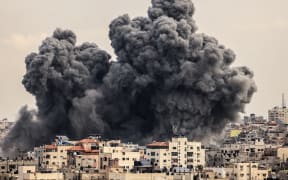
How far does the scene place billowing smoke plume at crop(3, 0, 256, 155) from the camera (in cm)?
10875

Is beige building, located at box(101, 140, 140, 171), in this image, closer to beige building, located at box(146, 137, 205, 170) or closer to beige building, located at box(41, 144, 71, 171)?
beige building, located at box(146, 137, 205, 170)

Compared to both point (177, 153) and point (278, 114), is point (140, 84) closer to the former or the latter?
point (177, 153)

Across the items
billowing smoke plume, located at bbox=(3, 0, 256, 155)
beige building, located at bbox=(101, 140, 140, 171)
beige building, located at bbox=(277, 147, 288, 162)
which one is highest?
billowing smoke plume, located at bbox=(3, 0, 256, 155)

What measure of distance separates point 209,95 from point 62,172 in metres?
27.1

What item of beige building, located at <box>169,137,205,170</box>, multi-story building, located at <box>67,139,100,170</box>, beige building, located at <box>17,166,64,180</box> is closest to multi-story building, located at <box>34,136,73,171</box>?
multi-story building, located at <box>67,139,100,170</box>

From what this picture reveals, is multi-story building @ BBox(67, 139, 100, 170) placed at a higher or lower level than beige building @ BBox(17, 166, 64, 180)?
higher

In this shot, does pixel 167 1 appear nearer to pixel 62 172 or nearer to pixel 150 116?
pixel 150 116

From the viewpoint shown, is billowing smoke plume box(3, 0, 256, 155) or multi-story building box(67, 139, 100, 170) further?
billowing smoke plume box(3, 0, 256, 155)

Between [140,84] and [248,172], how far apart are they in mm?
23992

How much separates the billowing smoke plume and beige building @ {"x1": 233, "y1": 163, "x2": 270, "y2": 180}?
18.1 meters

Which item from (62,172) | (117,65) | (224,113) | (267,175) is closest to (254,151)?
(224,113)

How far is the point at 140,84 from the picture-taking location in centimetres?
11025

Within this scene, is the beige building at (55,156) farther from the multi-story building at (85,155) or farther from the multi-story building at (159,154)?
the multi-story building at (159,154)

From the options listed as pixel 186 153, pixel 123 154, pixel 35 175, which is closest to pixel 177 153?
pixel 186 153
